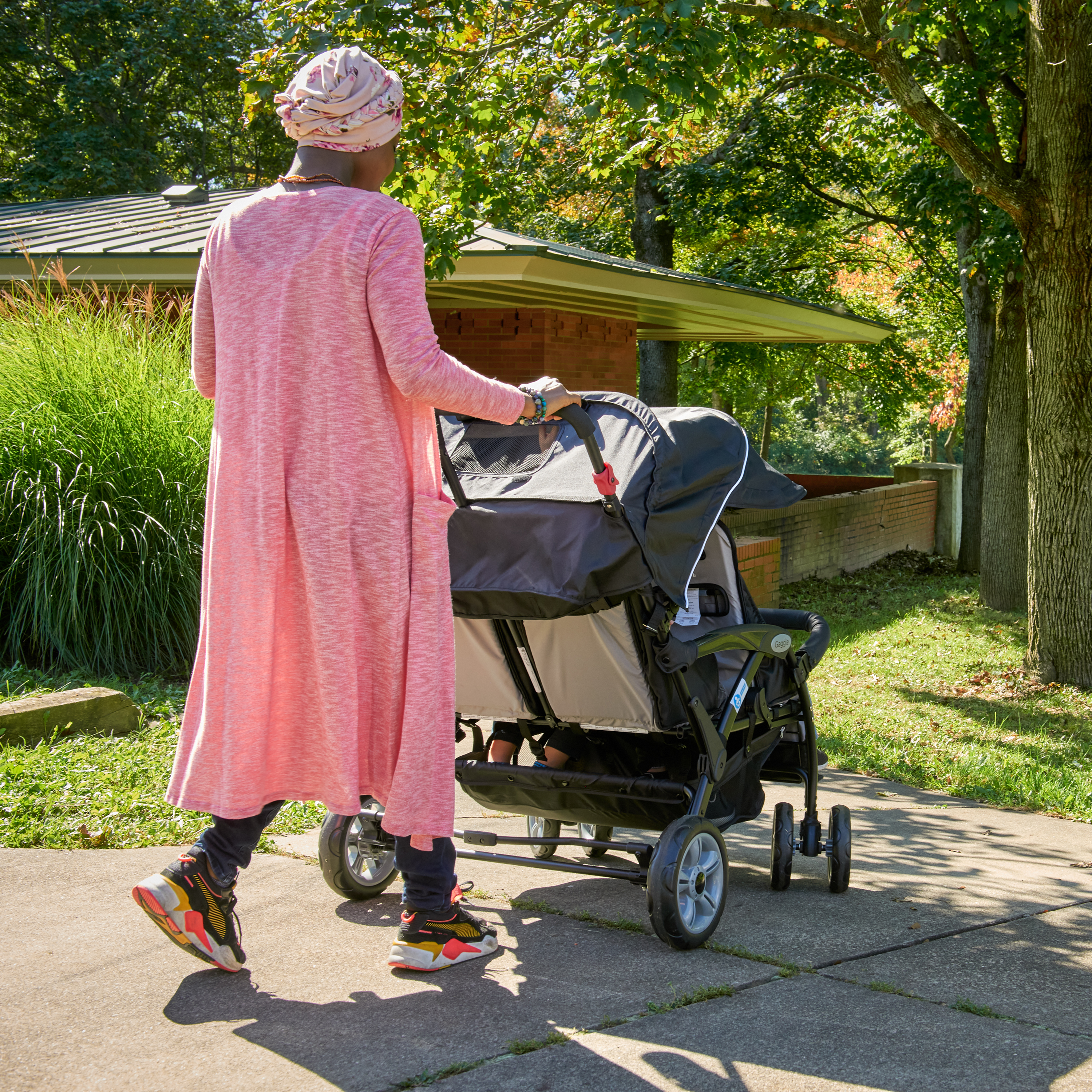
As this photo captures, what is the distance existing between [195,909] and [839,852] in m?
2.18

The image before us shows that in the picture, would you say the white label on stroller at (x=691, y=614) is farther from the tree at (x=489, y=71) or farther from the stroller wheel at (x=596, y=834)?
the tree at (x=489, y=71)

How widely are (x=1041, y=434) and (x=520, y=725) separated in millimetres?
6030

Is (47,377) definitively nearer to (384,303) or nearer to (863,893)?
(384,303)

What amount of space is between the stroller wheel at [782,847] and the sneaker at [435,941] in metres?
1.28

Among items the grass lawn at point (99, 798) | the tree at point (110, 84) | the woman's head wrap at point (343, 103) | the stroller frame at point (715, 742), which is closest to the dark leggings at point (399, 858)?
the stroller frame at point (715, 742)

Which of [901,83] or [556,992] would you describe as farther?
[901,83]

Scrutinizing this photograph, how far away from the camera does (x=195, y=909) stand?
2971 millimetres

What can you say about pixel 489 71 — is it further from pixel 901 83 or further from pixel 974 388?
pixel 974 388

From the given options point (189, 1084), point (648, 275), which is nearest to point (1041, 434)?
point (648, 275)

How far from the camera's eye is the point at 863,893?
417 cm

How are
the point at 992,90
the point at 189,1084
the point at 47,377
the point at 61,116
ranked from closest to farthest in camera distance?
the point at 189,1084
the point at 47,377
the point at 992,90
the point at 61,116

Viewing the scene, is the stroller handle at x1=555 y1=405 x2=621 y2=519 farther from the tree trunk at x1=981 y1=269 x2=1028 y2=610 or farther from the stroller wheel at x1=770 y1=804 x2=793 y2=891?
the tree trunk at x1=981 y1=269 x2=1028 y2=610

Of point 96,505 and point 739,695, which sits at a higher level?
point 96,505

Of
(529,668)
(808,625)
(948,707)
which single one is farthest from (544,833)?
(948,707)
